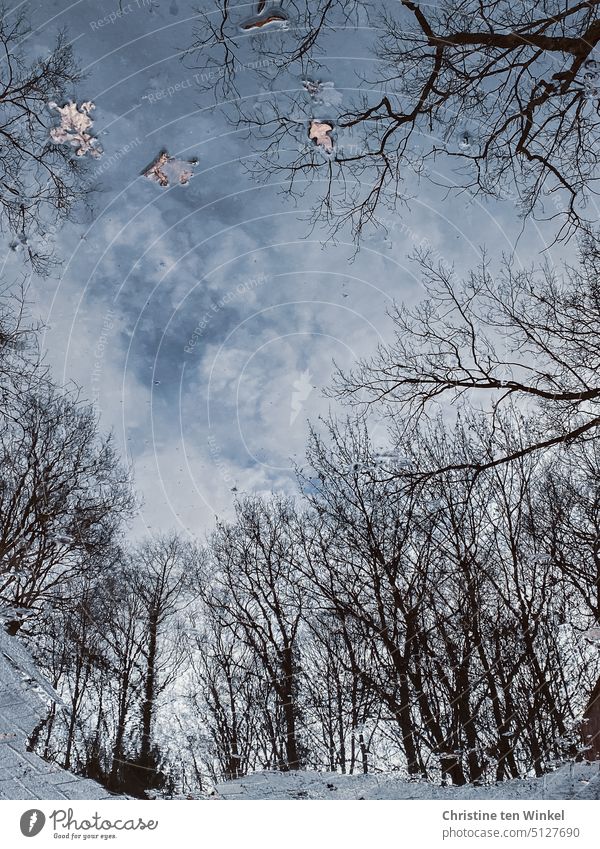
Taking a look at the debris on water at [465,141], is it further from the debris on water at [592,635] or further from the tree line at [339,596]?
the debris on water at [592,635]

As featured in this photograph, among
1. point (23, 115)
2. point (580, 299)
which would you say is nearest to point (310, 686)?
point (580, 299)

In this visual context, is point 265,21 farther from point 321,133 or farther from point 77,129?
point 77,129

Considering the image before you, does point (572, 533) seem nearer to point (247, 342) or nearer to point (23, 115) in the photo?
point (247, 342)

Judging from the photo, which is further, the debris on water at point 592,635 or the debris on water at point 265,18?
the debris on water at point 592,635
